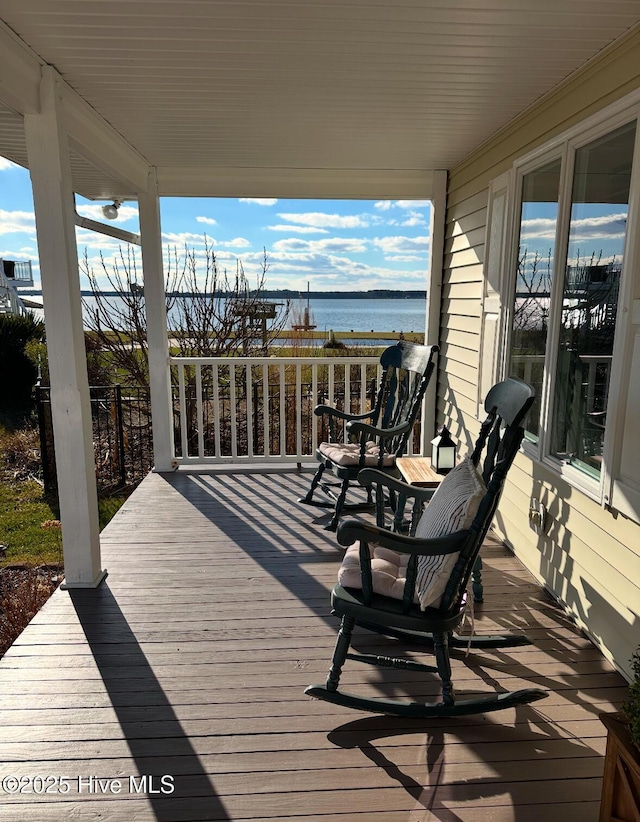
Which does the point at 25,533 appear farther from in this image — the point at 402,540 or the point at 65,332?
the point at 402,540

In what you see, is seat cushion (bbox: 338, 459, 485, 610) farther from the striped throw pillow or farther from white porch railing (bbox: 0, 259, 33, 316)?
white porch railing (bbox: 0, 259, 33, 316)

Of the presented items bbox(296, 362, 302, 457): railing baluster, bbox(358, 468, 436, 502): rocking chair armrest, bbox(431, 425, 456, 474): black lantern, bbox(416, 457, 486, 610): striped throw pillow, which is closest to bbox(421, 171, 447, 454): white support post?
bbox(296, 362, 302, 457): railing baluster

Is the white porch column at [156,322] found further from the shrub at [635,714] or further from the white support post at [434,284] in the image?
the shrub at [635,714]

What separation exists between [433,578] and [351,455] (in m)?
1.83

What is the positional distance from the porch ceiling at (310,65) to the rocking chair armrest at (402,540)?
1.80 m

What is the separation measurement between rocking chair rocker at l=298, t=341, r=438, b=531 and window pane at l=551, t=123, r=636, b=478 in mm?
1000

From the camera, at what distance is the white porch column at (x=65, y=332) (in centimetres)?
248

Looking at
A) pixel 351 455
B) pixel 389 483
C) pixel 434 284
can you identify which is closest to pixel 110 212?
pixel 434 284

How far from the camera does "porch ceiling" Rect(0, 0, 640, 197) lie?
6.42ft

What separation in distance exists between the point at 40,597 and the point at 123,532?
903 millimetres

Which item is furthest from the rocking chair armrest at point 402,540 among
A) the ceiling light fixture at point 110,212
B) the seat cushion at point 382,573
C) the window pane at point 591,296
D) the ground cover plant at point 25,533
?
the ceiling light fixture at point 110,212

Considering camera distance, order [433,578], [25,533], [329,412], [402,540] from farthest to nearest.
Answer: [25,533]
[329,412]
[433,578]
[402,540]

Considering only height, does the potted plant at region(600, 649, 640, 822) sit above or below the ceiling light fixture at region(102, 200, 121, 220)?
below

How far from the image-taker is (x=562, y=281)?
8.64 ft
